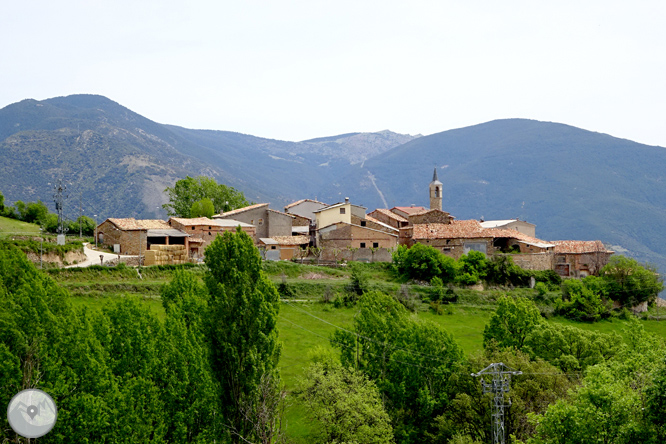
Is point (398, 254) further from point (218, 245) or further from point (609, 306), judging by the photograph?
point (218, 245)

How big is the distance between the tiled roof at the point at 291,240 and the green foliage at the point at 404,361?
30.1 m

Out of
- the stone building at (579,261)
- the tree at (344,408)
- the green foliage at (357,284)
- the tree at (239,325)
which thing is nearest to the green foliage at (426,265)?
the green foliage at (357,284)

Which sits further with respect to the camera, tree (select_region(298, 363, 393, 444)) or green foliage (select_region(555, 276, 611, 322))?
green foliage (select_region(555, 276, 611, 322))

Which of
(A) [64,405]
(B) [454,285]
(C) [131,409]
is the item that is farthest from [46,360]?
(B) [454,285]

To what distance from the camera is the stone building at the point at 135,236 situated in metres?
60.8

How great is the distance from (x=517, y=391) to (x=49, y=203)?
595 ft

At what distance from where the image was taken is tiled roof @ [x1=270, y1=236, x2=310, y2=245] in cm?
6819

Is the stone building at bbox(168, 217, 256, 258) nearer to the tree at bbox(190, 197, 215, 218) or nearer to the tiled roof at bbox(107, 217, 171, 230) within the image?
the tiled roof at bbox(107, 217, 171, 230)

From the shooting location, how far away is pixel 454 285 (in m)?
62.2

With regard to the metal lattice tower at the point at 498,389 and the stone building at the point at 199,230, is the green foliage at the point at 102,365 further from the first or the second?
the stone building at the point at 199,230

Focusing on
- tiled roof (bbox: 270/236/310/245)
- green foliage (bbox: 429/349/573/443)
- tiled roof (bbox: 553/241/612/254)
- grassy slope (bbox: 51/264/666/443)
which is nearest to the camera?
green foliage (bbox: 429/349/573/443)

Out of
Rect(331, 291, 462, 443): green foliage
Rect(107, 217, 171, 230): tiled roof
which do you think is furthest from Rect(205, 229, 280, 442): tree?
Rect(107, 217, 171, 230): tiled roof

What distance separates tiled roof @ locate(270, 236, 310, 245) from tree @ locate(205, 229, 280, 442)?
38.6 metres

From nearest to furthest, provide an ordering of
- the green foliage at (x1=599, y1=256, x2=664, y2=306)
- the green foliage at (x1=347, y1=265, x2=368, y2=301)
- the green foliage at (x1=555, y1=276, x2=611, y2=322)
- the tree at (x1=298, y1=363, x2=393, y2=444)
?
the tree at (x1=298, y1=363, x2=393, y2=444) < the green foliage at (x1=347, y1=265, x2=368, y2=301) < the green foliage at (x1=555, y1=276, x2=611, y2=322) < the green foliage at (x1=599, y1=256, x2=664, y2=306)
